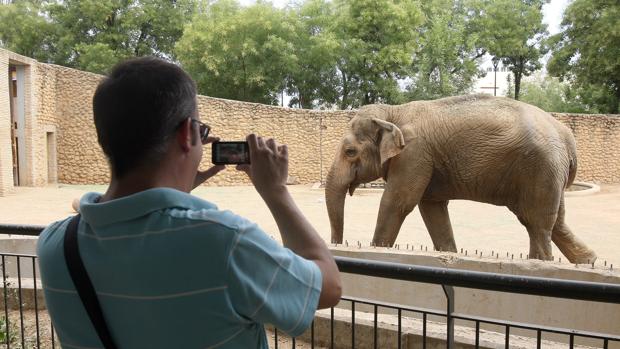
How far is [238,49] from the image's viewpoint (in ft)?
106

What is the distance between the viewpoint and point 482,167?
21.8 ft

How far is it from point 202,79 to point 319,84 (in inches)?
300

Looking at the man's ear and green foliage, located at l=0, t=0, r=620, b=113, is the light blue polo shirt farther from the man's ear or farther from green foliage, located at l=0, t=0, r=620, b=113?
green foliage, located at l=0, t=0, r=620, b=113

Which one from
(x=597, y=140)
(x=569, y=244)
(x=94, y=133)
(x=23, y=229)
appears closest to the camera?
(x=23, y=229)

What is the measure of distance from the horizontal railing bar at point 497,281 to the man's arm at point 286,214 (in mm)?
779

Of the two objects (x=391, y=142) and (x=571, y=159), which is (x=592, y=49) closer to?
(x=571, y=159)

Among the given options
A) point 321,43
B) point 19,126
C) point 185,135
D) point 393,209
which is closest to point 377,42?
point 321,43

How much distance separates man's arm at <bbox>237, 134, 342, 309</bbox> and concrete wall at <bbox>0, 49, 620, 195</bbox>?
18.7 meters

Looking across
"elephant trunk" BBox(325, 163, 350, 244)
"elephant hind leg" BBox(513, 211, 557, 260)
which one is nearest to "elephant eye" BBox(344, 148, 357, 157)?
"elephant trunk" BBox(325, 163, 350, 244)

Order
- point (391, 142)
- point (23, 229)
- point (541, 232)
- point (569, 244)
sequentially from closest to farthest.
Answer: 1. point (23, 229)
2. point (541, 232)
3. point (391, 142)
4. point (569, 244)

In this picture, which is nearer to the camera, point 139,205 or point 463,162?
point 139,205

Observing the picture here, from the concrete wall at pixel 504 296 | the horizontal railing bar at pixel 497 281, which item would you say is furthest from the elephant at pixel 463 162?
the horizontal railing bar at pixel 497 281

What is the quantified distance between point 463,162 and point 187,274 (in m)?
5.99

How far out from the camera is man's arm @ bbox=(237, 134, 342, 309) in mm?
1218
